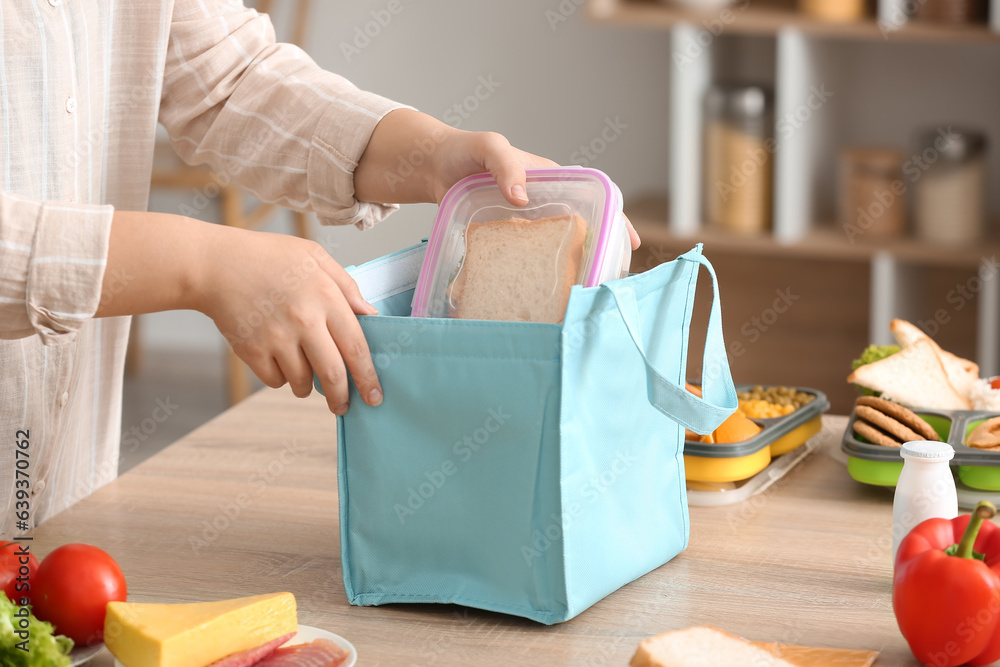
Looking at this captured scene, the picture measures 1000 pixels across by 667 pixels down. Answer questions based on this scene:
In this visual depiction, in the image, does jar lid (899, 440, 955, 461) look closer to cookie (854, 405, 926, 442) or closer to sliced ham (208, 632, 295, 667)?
cookie (854, 405, 926, 442)

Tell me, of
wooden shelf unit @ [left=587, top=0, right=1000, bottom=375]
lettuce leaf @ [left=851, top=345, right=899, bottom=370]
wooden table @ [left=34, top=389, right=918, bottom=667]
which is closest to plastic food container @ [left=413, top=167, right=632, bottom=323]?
wooden table @ [left=34, top=389, right=918, bottom=667]

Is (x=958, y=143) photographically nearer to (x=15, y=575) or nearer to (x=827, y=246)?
(x=827, y=246)

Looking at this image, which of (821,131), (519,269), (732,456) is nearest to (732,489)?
(732,456)

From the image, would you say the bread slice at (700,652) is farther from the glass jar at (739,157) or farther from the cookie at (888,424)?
the glass jar at (739,157)

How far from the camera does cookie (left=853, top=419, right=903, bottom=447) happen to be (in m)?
0.99

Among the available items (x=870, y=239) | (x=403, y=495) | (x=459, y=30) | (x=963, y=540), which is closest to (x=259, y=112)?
(x=403, y=495)

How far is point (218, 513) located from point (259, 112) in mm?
412

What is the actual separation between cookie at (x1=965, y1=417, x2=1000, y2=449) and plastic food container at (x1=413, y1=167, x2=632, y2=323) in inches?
16.2

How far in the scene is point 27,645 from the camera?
63 cm

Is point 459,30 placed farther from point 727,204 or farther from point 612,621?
point 612,621

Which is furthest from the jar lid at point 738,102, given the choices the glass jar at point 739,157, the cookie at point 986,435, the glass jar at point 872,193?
the cookie at point 986,435

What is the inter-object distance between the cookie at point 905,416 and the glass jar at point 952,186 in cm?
120

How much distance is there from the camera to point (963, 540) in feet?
2.26

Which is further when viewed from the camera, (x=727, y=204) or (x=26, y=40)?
(x=727, y=204)
